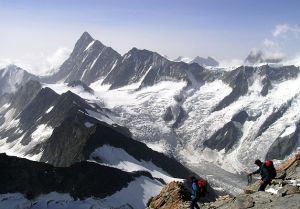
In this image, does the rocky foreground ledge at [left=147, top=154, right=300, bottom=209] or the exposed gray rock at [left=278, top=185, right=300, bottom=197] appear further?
the exposed gray rock at [left=278, top=185, right=300, bottom=197]

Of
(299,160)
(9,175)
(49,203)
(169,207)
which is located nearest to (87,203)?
(49,203)

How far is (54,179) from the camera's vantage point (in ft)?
535

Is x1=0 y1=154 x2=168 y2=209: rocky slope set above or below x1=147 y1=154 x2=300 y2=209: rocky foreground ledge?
below

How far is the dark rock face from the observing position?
512 ft

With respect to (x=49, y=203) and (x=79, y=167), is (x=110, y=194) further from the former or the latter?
(x=49, y=203)

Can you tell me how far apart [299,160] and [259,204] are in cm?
1040

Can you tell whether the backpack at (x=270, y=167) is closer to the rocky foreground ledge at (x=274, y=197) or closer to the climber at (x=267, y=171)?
the climber at (x=267, y=171)

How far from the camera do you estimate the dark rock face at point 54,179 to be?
512 ft

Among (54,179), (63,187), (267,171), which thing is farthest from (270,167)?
(54,179)

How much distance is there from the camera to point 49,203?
15288 cm

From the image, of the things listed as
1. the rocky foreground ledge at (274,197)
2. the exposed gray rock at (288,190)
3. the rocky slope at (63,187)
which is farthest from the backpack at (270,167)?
the rocky slope at (63,187)

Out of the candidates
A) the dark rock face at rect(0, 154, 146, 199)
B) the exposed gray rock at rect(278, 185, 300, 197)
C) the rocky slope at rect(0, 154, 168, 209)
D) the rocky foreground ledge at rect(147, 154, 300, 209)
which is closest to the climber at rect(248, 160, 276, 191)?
the rocky foreground ledge at rect(147, 154, 300, 209)

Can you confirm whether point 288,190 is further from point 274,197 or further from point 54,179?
point 54,179

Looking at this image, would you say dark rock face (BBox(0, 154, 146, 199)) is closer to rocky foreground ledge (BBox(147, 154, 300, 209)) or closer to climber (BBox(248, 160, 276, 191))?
rocky foreground ledge (BBox(147, 154, 300, 209))
